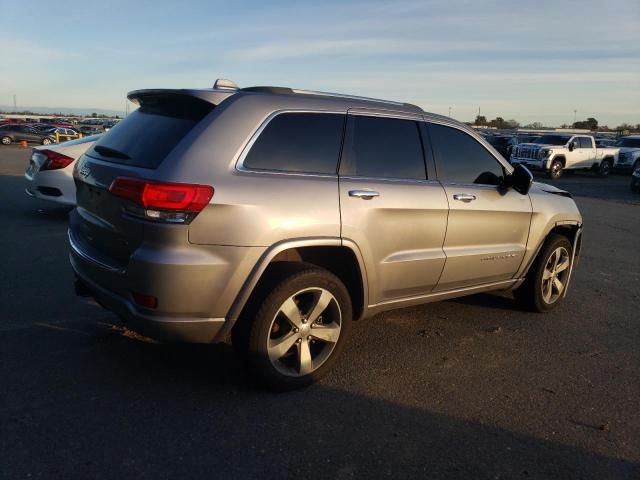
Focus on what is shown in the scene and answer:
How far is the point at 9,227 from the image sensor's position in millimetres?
8148

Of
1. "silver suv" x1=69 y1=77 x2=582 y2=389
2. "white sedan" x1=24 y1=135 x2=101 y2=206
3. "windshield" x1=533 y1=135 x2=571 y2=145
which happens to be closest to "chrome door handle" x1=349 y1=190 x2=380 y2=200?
"silver suv" x1=69 y1=77 x2=582 y2=389

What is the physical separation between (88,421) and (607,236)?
32.1ft

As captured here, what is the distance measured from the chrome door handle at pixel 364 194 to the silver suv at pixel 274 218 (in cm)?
1

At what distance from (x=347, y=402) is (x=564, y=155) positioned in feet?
79.7

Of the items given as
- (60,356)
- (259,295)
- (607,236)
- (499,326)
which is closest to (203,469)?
(259,295)

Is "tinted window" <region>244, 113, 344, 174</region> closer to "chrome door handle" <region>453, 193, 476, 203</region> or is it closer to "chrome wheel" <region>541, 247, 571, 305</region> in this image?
"chrome door handle" <region>453, 193, 476, 203</region>

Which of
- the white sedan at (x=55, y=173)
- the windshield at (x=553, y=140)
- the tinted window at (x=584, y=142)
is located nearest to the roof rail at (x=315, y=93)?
the white sedan at (x=55, y=173)

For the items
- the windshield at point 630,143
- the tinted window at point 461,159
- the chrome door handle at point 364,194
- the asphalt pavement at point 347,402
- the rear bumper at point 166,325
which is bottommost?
the asphalt pavement at point 347,402

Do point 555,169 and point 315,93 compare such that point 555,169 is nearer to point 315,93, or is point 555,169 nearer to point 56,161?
point 56,161

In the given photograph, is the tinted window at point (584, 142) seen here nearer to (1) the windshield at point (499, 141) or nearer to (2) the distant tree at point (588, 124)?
(1) the windshield at point (499, 141)

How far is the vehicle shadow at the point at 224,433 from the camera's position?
274cm

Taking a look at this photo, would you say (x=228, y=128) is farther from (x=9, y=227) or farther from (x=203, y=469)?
(x=9, y=227)

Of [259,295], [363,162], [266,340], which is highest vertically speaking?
[363,162]

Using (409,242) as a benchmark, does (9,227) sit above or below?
below
